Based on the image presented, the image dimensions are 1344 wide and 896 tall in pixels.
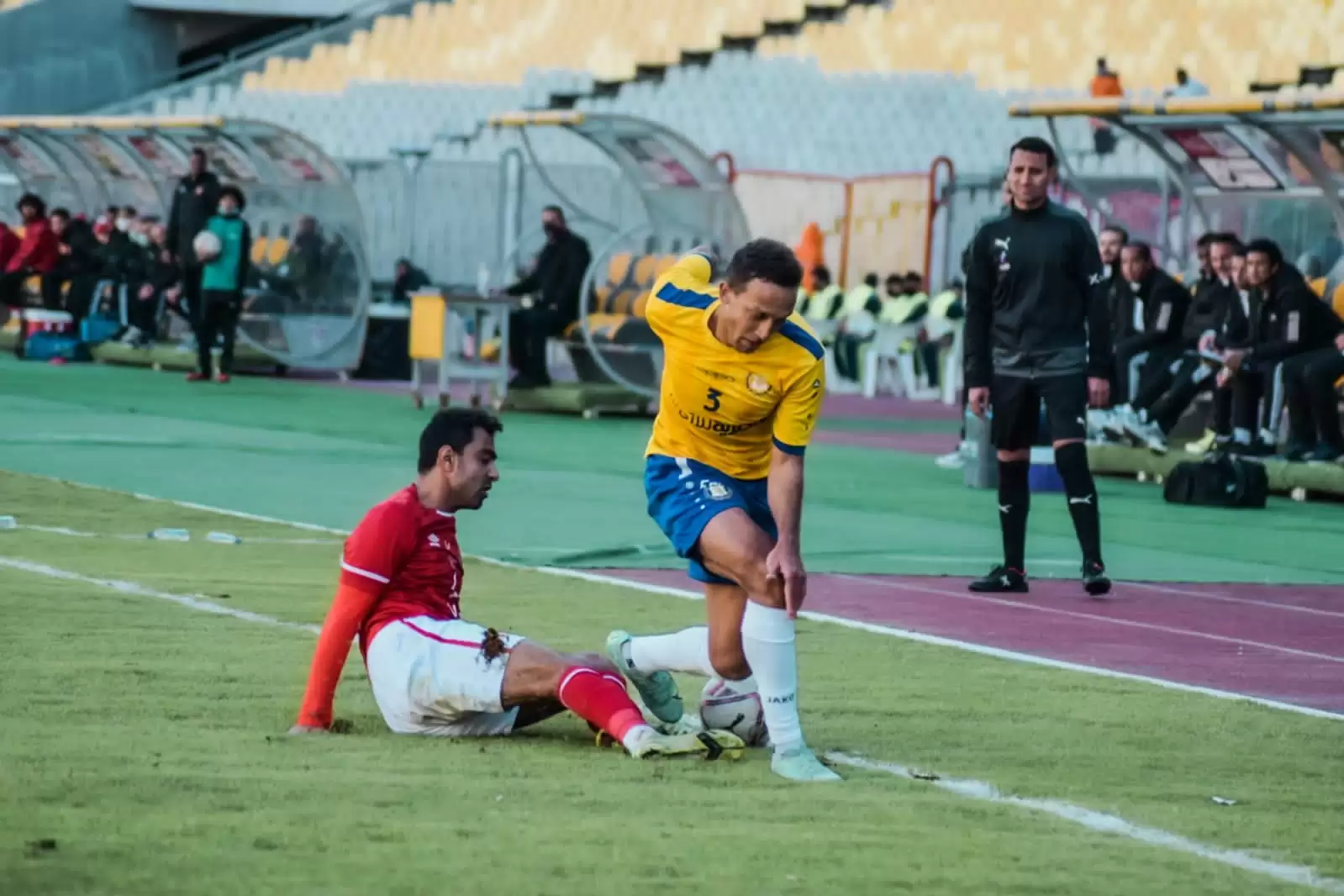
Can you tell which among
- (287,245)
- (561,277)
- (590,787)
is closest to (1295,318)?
(561,277)

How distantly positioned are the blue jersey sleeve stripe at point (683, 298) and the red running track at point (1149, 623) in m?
2.67

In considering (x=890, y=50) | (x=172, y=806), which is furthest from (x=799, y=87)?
(x=172, y=806)

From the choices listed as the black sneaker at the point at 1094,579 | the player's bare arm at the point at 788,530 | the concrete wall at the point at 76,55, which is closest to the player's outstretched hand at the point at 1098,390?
the black sneaker at the point at 1094,579

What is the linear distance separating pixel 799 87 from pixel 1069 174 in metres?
15.4

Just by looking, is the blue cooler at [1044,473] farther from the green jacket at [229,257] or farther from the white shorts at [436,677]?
the green jacket at [229,257]

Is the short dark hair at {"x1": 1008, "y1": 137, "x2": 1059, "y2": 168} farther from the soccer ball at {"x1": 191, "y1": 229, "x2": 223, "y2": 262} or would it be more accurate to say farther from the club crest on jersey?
the soccer ball at {"x1": 191, "y1": 229, "x2": 223, "y2": 262}

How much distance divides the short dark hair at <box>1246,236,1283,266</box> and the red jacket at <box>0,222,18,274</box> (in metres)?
19.2

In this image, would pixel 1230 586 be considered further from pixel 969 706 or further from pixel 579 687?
pixel 579 687

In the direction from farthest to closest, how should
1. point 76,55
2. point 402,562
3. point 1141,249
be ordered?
point 76,55
point 1141,249
point 402,562

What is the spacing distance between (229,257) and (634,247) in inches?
180

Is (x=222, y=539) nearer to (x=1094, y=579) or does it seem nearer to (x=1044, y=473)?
(x=1094, y=579)

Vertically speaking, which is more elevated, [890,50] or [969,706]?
[890,50]

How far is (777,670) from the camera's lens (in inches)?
255

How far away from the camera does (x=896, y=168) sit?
3222cm
